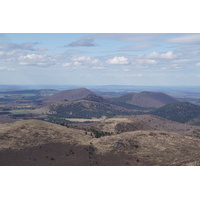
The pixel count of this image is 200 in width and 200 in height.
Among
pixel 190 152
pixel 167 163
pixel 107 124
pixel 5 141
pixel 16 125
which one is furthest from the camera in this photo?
pixel 107 124

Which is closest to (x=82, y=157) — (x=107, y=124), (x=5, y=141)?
(x=5, y=141)

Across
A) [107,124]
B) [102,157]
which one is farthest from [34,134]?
[107,124]

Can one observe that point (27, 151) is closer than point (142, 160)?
No

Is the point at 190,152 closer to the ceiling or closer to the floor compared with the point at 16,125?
closer to the floor

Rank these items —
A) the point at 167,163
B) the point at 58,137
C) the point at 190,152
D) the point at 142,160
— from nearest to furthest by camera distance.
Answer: the point at 167,163 → the point at 142,160 → the point at 190,152 → the point at 58,137

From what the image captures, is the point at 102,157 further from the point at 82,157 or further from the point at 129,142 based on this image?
the point at 129,142

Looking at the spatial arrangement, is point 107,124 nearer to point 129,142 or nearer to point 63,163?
point 129,142
